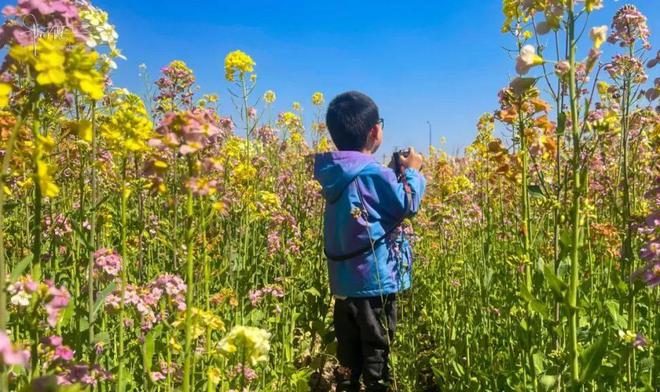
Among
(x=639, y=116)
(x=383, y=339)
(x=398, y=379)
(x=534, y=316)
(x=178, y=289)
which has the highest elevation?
(x=639, y=116)

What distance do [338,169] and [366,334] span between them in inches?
38.2

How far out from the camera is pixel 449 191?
3879 mm

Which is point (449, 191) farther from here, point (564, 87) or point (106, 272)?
point (106, 272)

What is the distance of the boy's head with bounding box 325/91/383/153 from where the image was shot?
355 cm

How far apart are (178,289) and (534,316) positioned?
4.74ft

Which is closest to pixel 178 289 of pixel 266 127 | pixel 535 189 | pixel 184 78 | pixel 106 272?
pixel 106 272

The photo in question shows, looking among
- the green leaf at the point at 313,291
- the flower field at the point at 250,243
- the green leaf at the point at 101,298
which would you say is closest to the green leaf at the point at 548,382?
the flower field at the point at 250,243

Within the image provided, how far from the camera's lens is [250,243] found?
4480mm

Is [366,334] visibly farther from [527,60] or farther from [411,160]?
[527,60]

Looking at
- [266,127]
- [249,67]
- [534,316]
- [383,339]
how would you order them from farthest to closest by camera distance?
[266,127], [249,67], [383,339], [534,316]

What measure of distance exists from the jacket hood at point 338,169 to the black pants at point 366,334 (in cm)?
66

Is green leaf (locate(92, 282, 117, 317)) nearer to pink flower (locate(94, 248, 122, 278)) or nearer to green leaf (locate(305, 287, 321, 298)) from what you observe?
pink flower (locate(94, 248, 122, 278))

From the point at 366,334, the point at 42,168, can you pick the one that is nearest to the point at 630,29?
the point at 366,334

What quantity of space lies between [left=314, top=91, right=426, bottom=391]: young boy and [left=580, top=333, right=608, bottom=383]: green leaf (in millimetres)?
1391
